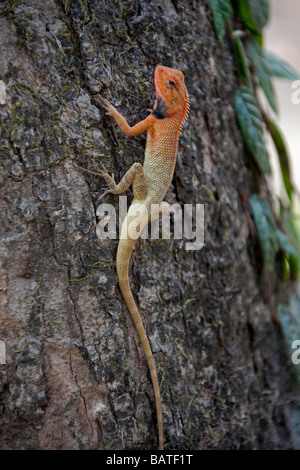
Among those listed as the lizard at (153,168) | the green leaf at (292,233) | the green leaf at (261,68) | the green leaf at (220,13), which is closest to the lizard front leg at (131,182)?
the lizard at (153,168)

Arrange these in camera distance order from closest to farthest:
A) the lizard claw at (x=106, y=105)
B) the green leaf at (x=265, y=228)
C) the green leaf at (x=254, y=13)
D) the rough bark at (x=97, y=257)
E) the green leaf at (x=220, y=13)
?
the rough bark at (x=97, y=257) → the lizard claw at (x=106, y=105) → the green leaf at (x=220, y=13) → the green leaf at (x=254, y=13) → the green leaf at (x=265, y=228)

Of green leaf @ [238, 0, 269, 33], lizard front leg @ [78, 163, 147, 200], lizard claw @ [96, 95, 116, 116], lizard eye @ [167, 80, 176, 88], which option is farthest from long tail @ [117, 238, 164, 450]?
green leaf @ [238, 0, 269, 33]

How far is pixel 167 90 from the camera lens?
68.7 inches

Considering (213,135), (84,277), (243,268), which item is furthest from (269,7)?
(84,277)

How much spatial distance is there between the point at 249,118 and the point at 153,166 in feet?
2.41

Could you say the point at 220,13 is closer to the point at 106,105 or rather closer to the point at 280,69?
the point at 280,69

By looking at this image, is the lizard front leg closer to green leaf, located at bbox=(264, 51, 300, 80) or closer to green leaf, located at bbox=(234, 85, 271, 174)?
green leaf, located at bbox=(234, 85, 271, 174)

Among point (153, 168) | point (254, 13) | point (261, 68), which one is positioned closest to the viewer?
point (153, 168)

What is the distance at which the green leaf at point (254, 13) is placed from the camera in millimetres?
2102

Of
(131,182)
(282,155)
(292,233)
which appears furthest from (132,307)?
(282,155)

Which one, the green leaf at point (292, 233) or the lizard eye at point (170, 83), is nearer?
the lizard eye at point (170, 83)

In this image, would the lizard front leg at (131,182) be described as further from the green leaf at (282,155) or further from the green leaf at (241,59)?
the green leaf at (282,155)

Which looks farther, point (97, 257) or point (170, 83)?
point (170, 83)

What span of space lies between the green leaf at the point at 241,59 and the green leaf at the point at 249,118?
0.07 meters
